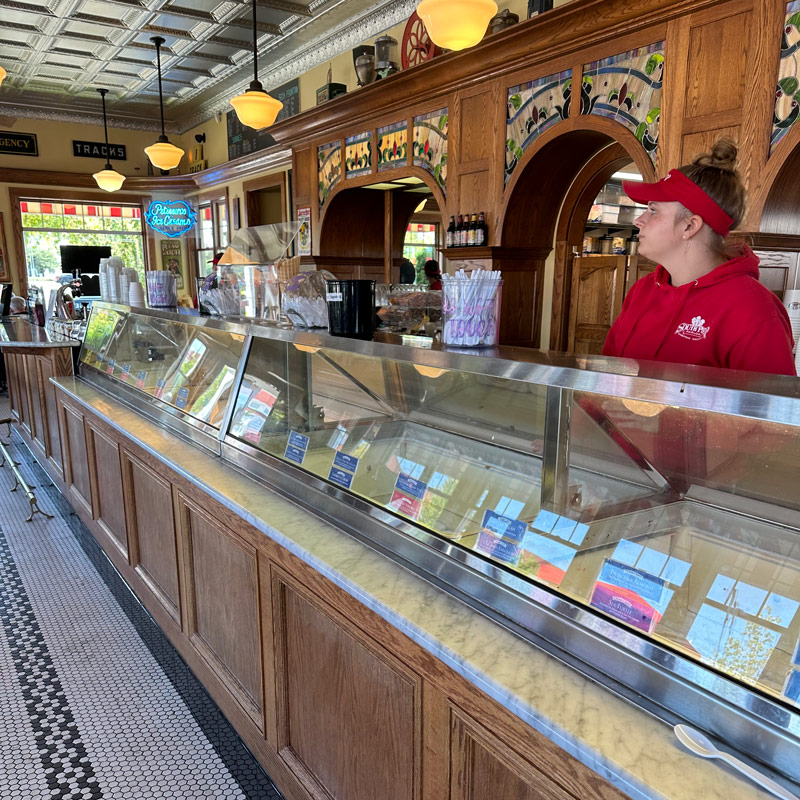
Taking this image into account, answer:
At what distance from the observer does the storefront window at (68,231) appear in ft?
33.6

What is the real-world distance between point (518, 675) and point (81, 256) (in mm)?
11724

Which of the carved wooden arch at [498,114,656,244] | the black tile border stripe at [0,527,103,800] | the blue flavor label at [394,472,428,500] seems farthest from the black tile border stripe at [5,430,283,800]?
the carved wooden arch at [498,114,656,244]

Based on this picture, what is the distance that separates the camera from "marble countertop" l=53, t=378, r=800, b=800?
750 mm

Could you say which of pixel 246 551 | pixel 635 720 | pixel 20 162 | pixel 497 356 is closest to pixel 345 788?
pixel 246 551

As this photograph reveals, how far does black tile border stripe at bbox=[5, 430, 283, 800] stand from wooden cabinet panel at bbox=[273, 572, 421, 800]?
0.41 m

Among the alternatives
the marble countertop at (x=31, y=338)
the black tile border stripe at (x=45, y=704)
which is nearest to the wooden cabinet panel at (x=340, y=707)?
the black tile border stripe at (x=45, y=704)

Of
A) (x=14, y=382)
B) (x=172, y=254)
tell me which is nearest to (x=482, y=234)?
(x=14, y=382)

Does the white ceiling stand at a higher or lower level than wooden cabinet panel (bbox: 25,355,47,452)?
higher

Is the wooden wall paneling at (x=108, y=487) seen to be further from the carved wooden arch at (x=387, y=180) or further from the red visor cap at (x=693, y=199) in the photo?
the carved wooden arch at (x=387, y=180)

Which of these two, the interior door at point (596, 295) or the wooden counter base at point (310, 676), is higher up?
the interior door at point (596, 295)

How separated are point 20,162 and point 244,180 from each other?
12.6ft

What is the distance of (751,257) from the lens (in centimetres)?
168

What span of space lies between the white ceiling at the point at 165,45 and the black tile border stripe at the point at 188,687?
5.24 meters

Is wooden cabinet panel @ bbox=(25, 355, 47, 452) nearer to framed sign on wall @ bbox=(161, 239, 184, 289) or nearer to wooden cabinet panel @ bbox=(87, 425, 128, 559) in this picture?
wooden cabinet panel @ bbox=(87, 425, 128, 559)
